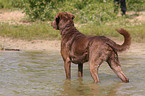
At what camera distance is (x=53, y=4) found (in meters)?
16.8

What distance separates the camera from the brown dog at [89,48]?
20.5 ft

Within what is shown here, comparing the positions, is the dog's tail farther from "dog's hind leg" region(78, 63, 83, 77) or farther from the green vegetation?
the green vegetation

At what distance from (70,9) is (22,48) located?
5532 mm

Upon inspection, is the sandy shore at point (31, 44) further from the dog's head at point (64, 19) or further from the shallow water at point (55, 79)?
the dog's head at point (64, 19)

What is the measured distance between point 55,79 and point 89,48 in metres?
1.38

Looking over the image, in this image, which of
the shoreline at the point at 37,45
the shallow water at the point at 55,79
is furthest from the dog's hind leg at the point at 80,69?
the shoreline at the point at 37,45

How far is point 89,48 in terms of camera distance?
637 centimetres

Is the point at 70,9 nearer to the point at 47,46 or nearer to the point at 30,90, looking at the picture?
the point at 47,46

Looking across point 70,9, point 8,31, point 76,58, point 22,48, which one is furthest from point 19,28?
point 76,58

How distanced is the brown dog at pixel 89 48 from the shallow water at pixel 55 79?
1.07 ft

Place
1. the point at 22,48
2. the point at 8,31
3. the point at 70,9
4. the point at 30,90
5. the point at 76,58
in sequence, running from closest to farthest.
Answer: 1. the point at 30,90
2. the point at 76,58
3. the point at 22,48
4. the point at 8,31
5. the point at 70,9

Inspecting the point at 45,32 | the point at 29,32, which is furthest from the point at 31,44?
the point at 45,32

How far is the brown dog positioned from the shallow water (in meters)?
0.33

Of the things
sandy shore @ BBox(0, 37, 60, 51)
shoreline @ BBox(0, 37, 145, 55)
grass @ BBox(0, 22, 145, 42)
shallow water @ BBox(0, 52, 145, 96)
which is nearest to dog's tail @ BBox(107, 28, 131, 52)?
shallow water @ BBox(0, 52, 145, 96)
